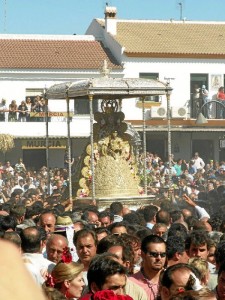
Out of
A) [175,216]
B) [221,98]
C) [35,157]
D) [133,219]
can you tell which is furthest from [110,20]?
[133,219]

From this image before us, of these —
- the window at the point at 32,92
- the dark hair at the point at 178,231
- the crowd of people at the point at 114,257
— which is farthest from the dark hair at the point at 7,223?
the window at the point at 32,92

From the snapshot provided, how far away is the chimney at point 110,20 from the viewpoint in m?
43.7

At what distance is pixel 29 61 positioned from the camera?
41375 millimetres

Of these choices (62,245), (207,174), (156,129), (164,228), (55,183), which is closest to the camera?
(62,245)

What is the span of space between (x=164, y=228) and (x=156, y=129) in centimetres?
2964

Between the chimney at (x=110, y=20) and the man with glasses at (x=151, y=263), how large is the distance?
37.2 metres

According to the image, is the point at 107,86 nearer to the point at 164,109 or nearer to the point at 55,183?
the point at 55,183

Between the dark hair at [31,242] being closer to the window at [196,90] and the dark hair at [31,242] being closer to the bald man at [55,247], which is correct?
the bald man at [55,247]


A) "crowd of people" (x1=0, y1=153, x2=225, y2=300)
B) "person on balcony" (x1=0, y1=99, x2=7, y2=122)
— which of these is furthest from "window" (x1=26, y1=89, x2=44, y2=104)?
"crowd of people" (x1=0, y1=153, x2=225, y2=300)

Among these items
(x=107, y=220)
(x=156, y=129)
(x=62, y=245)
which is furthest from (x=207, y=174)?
(x=62, y=245)

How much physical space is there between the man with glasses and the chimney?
37.2 m

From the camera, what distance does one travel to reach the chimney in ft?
143

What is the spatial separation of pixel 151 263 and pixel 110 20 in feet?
123

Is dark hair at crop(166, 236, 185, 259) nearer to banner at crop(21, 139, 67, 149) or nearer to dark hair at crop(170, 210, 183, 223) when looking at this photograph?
dark hair at crop(170, 210, 183, 223)
